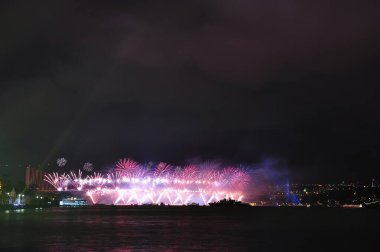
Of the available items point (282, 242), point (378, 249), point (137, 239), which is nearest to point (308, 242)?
point (282, 242)

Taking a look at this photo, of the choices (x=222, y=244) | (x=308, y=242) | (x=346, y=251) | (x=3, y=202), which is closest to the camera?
(x=346, y=251)

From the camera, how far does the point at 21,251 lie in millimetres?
43531

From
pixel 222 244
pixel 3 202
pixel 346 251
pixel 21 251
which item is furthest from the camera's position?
pixel 3 202

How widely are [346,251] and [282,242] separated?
861 cm

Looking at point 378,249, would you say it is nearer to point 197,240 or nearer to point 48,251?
point 197,240

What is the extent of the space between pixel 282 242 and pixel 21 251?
973 inches

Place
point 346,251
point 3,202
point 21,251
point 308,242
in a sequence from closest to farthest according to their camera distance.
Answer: point 21,251 < point 346,251 < point 308,242 < point 3,202

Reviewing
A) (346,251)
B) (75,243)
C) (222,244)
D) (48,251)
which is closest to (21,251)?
(48,251)

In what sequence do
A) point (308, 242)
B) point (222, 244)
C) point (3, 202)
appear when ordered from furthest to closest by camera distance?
point (3, 202), point (308, 242), point (222, 244)

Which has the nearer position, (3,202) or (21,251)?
(21,251)

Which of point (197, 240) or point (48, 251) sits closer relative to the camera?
point (48, 251)

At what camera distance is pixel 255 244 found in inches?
2111

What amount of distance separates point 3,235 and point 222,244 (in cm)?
2218

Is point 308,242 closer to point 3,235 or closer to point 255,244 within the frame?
point 255,244
